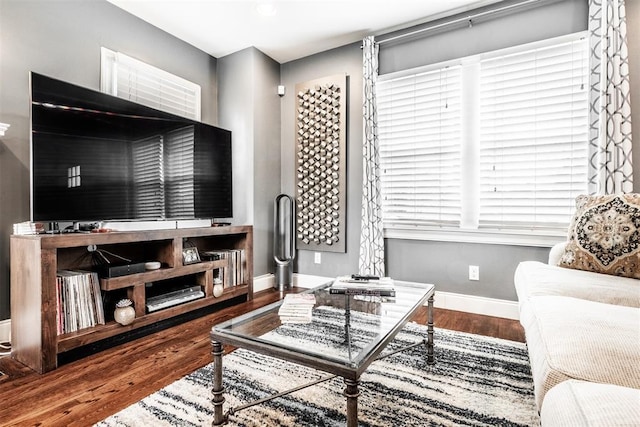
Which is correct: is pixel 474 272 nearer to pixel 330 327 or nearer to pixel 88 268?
pixel 330 327

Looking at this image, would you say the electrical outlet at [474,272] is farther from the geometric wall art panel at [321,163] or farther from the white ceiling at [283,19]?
the white ceiling at [283,19]

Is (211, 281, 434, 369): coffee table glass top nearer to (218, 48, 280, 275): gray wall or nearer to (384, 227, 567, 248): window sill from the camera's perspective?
(384, 227, 567, 248): window sill

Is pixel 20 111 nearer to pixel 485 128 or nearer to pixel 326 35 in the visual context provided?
pixel 326 35

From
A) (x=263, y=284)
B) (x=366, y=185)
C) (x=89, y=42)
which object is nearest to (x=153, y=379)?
(x=263, y=284)

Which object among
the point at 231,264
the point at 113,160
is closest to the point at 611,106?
the point at 231,264

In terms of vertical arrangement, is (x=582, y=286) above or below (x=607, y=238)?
below

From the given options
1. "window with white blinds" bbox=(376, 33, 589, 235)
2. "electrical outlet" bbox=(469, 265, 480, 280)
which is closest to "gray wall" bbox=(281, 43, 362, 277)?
"window with white blinds" bbox=(376, 33, 589, 235)

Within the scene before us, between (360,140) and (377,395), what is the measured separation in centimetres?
232

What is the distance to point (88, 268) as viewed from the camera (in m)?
2.28

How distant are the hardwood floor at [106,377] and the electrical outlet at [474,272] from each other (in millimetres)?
418

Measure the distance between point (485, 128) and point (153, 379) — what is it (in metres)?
2.80

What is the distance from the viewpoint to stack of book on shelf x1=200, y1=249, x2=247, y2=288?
112 inches

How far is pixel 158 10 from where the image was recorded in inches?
107

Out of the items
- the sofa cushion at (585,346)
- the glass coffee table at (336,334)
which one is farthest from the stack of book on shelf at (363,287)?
the sofa cushion at (585,346)
